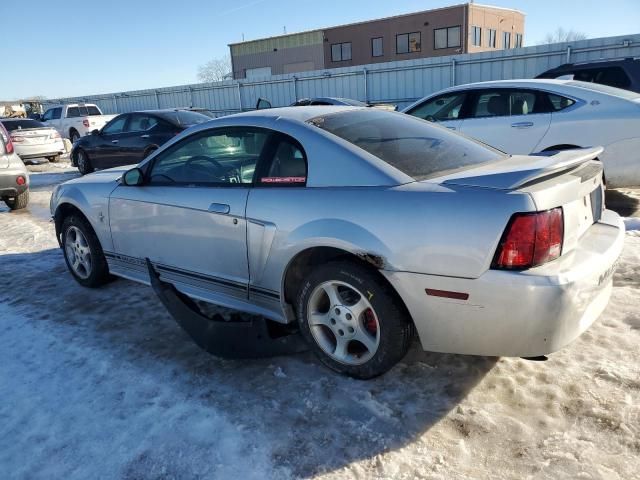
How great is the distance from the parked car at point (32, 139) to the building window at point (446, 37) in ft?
121

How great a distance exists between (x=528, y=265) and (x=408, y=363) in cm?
112

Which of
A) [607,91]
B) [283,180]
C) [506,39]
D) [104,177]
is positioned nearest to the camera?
[283,180]

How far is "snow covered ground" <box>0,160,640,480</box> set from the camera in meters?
2.40

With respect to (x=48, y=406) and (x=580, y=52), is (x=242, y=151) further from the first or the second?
(x=580, y=52)

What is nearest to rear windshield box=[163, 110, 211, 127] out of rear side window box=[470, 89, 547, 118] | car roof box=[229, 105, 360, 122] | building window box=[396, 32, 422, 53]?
rear side window box=[470, 89, 547, 118]

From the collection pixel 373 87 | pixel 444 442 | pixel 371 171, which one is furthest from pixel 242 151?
pixel 373 87

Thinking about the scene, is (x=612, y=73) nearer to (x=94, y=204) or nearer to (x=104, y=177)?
(x=104, y=177)

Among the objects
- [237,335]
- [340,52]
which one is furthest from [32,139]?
[340,52]

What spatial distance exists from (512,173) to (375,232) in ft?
2.54

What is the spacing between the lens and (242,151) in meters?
3.55

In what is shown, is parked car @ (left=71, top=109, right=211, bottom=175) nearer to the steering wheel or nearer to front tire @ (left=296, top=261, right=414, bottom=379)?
the steering wheel

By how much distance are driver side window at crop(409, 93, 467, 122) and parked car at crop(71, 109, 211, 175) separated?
5472 millimetres

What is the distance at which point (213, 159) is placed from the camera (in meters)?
3.79

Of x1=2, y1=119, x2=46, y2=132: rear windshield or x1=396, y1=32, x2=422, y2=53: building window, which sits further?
x1=396, y1=32, x2=422, y2=53: building window
